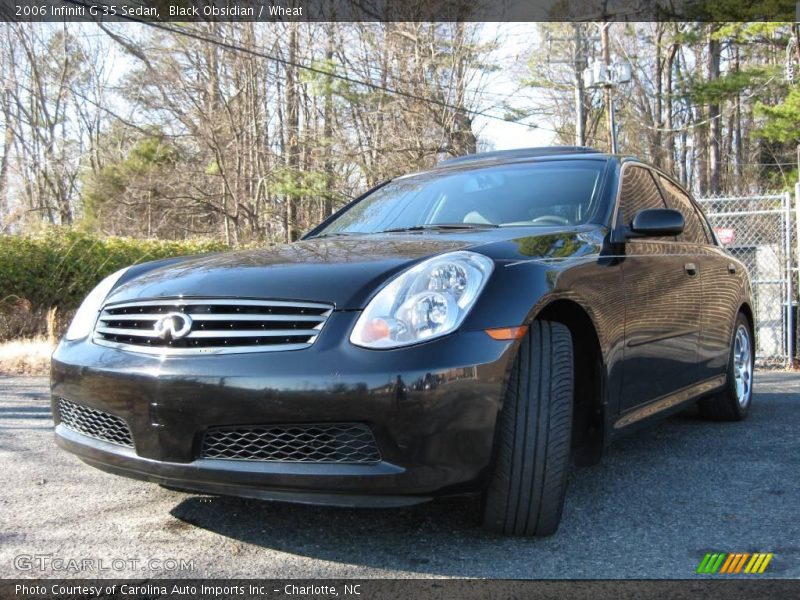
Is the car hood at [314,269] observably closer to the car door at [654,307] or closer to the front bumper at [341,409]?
the front bumper at [341,409]

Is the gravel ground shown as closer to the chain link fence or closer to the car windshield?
the car windshield

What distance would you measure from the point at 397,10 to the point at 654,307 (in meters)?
20.5

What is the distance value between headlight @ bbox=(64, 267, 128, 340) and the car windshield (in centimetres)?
124

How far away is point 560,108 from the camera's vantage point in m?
28.3

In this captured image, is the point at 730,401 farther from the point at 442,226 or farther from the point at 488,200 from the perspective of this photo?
the point at 442,226

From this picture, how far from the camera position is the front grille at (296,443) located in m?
2.36

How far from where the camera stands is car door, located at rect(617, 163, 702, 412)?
11.0 feet

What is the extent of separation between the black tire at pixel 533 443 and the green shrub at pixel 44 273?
7209 millimetres

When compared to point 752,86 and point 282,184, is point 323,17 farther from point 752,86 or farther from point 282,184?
point 752,86

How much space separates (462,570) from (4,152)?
30210mm

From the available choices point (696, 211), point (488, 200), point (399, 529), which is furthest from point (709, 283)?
point (399, 529)

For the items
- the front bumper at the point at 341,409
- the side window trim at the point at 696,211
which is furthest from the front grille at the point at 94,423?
the side window trim at the point at 696,211

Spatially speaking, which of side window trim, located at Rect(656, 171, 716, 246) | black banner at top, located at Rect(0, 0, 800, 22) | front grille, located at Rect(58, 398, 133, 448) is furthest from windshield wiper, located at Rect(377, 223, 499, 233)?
black banner at top, located at Rect(0, 0, 800, 22)

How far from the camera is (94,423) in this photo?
9.10 ft
